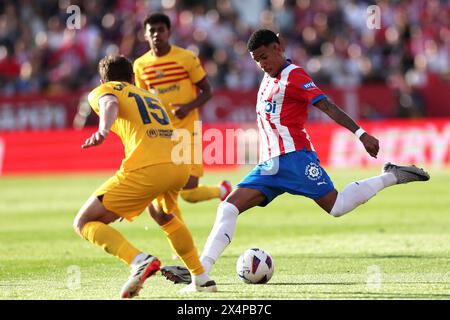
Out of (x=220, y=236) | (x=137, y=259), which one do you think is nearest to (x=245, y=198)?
(x=220, y=236)

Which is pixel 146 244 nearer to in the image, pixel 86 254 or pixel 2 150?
pixel 86 254

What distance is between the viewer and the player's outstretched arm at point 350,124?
27.2ft

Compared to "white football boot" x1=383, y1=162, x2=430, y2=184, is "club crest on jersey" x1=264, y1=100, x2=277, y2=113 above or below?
above

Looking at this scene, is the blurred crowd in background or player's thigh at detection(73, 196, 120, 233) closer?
player's thigh at detection(73, 196, 120, 233)

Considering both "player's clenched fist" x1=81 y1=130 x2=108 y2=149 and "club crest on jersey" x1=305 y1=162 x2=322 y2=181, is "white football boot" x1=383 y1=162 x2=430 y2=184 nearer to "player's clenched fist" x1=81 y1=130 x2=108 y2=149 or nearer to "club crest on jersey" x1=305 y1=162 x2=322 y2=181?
"club crest on jersey" x1=305 y1=162 x2=322 y2=181

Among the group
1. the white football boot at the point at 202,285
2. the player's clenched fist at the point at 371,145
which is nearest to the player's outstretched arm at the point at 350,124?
the player's clenched fist at the point at 371,145

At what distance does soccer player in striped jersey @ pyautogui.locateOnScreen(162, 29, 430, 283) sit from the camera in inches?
340

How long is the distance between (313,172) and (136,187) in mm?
1636

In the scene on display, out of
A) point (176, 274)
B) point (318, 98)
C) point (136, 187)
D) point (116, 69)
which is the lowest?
point (176, 274)

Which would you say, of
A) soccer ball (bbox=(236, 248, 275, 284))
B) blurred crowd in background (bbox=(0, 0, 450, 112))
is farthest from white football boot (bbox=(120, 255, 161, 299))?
blurred crowd in background (bbox=(0, 0, 450, 112))

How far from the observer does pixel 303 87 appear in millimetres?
8656

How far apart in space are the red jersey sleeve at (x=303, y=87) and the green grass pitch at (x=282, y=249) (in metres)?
1.60

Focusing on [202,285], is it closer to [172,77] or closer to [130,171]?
[130,171]

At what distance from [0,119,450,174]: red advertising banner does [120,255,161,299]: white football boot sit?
14176 millimetres
